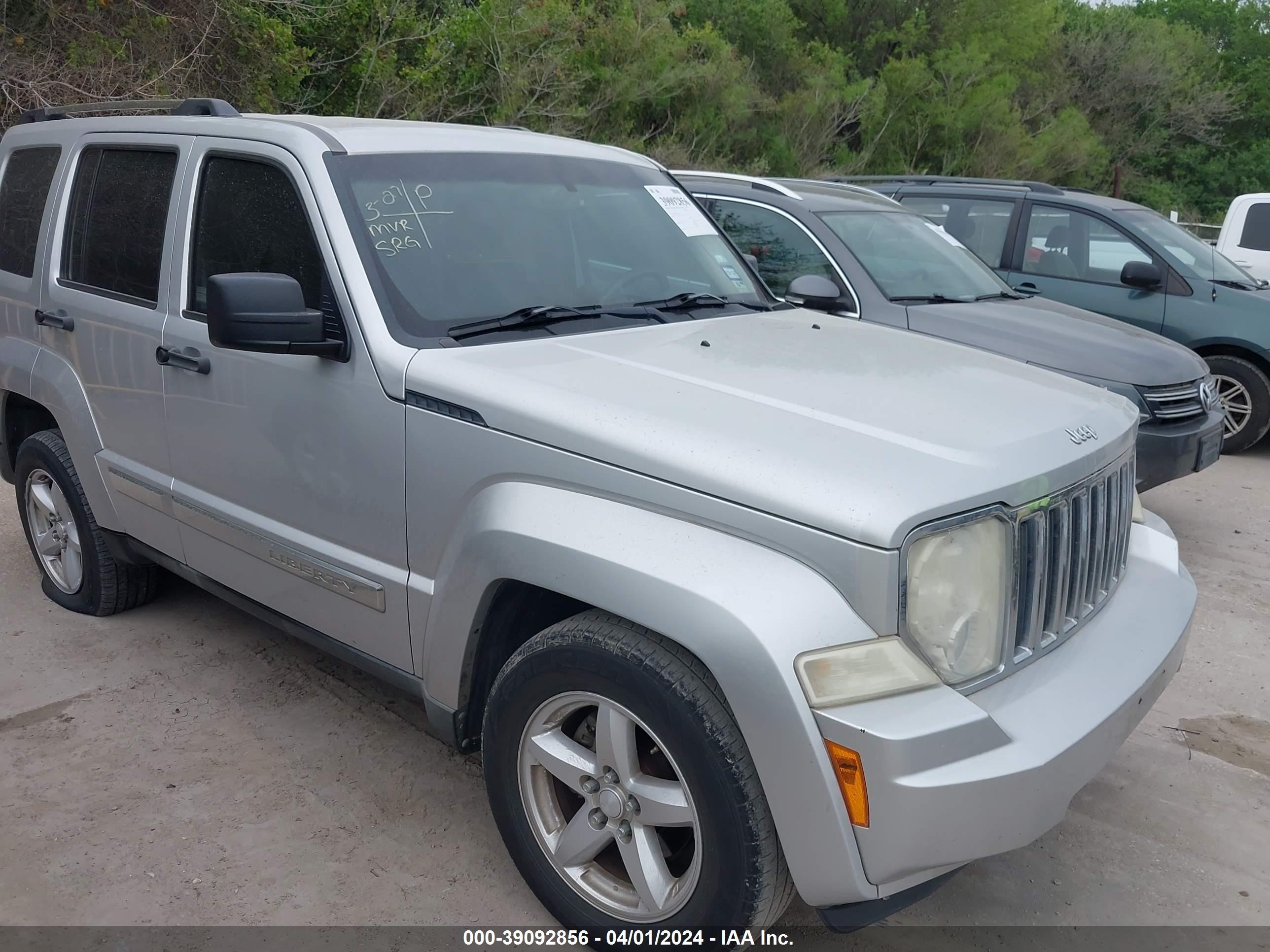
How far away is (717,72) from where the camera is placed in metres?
21.3

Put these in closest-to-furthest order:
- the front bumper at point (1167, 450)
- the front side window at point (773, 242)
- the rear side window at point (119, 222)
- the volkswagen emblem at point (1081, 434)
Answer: the volkswagen emblem at point (1081, 434) → the rear side window at point (119, 222) → the front bumper at point (1167, 450) → the front side window at point (773, 242)

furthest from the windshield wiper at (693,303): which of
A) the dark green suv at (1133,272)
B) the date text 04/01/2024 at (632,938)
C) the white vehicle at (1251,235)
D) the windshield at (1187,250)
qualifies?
the white vehicle at (1251,235)

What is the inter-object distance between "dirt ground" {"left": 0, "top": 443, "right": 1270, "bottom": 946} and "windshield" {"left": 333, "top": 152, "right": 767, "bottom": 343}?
1451mm

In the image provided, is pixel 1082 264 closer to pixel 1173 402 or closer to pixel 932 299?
pixel 932 299

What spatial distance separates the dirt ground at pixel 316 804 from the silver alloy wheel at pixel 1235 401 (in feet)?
12.7

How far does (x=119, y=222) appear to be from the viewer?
13.2 feet

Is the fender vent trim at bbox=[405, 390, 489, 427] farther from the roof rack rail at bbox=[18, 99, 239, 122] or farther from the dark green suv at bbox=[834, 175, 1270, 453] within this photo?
the dark green suv at bbox=[834, 175, 1270, 453]

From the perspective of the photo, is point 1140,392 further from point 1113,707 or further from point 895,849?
point 895,849

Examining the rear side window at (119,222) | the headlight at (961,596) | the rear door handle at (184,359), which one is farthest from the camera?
the rear side window at (119,222)

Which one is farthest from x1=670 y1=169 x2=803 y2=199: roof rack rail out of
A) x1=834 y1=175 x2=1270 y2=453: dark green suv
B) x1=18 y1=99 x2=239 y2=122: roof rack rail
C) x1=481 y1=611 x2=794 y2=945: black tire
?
x1=481 y1=611 x2=794 y2=945: black tire

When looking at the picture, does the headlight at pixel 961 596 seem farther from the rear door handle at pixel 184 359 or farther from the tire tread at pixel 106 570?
the tire tread at pixel 106 570

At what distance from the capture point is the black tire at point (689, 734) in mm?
2246

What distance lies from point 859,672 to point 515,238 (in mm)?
1805

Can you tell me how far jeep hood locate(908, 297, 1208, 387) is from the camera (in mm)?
5691
